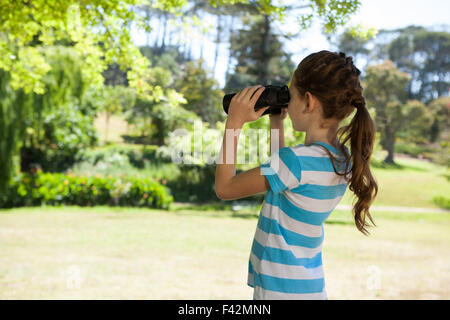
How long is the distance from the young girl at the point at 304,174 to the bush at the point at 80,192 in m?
8.47

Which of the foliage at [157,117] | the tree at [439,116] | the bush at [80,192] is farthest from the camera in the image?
the tree at [439,116]

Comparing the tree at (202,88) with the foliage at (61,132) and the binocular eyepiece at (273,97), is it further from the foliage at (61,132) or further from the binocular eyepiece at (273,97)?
the binocular eyepiece at (273,97)

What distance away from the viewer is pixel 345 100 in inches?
34.5

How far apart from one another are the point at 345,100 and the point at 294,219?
0.28 m

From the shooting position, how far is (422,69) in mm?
16281

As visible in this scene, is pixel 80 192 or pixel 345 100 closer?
pixel 345 100

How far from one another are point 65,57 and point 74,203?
3.10m

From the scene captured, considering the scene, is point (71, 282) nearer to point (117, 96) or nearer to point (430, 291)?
point (430, 291)

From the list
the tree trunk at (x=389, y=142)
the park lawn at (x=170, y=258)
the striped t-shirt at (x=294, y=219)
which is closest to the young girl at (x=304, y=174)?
the striped t-shirt at (x=294, y=219)

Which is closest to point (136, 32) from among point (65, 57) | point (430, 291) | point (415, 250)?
point (430, 291)

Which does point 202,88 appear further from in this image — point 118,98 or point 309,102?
point 309,102

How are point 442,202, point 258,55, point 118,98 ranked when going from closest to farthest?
point 258,55
point 442,202
point 118,98

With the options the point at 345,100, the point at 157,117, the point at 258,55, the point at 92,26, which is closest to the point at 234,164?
the point at 345,100

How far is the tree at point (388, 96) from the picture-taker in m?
15.1
